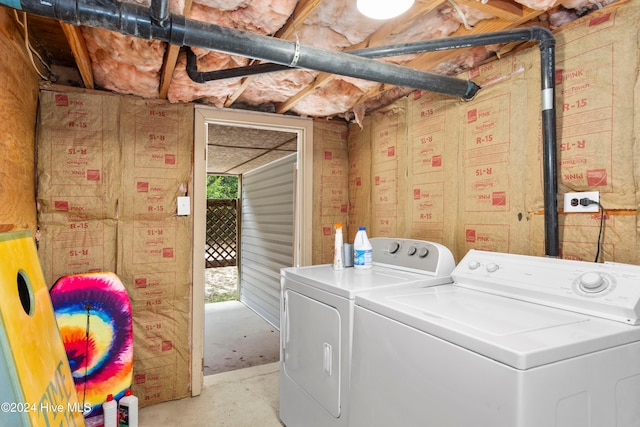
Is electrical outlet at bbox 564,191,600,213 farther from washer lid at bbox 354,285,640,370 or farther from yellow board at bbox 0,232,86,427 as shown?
yellow board at bbox 0,232,86,427

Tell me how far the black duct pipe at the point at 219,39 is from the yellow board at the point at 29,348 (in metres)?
0.90

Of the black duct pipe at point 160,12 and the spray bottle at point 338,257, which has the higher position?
the black duct pipe at point 160,12

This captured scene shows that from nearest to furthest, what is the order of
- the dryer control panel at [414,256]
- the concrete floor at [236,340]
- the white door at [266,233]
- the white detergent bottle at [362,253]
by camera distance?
the dryer control panel at [414,256] → the white detergent bottle at [362,253] → the concrete floor at [236,340] → the white door at [266,233]

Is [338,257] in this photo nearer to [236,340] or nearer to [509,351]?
[509,351]

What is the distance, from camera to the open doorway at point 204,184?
2.55 meters

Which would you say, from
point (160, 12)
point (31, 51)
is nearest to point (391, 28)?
point (160, 12)

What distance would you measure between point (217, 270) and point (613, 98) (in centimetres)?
760

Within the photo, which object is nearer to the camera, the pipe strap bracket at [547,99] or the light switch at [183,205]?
the pipe strap bracket at [547,99]

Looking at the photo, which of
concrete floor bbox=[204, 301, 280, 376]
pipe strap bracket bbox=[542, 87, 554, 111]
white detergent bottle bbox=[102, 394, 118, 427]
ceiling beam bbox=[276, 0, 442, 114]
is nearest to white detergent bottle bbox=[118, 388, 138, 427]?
white detergent bottle bbox=[102, 394, 118, 427]

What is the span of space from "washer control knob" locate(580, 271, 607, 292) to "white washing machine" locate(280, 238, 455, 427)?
619 mm

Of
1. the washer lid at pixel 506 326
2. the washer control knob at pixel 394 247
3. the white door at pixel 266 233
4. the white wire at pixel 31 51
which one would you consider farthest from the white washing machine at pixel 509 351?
the white door at pixel 266 233

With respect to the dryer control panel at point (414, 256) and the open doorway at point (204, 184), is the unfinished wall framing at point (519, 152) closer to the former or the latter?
the dryer control panel at point (414, 256)

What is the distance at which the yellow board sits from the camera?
1.15m

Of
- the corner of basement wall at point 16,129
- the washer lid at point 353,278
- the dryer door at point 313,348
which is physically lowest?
the dryer door at point 313,348
